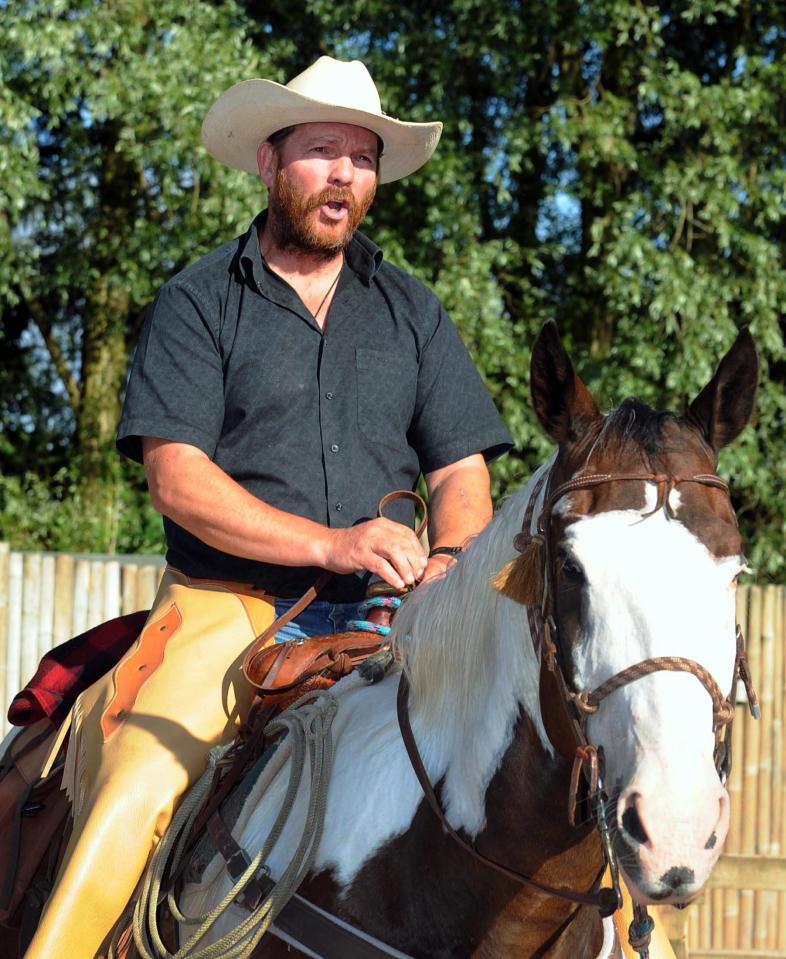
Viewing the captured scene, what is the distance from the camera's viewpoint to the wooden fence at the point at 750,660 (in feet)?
25.9

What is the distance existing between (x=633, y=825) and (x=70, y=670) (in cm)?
206

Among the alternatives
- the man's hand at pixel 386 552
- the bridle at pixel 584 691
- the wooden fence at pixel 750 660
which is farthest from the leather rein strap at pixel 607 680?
the wooden fence at pixel 750 660

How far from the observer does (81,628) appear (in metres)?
8.45

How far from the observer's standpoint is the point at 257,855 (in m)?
2.49

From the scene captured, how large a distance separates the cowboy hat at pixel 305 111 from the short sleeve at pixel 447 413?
517 millimetres

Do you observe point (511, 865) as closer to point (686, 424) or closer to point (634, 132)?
point (686, 424)

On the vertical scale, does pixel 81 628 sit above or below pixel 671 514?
below

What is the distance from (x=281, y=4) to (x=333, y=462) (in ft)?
32.4

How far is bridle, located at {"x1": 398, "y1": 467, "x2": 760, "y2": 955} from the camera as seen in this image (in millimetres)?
1837

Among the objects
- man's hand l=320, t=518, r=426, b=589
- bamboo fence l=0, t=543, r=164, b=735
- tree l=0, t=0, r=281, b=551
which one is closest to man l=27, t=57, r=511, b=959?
man's hand l=320, t=518, r=426, b=589

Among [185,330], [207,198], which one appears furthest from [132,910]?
[207,198]

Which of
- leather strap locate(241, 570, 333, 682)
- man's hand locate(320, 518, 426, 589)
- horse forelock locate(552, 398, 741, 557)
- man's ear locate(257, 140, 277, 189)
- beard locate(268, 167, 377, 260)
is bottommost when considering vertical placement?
leather strap locate(241, 570, 333, 682)

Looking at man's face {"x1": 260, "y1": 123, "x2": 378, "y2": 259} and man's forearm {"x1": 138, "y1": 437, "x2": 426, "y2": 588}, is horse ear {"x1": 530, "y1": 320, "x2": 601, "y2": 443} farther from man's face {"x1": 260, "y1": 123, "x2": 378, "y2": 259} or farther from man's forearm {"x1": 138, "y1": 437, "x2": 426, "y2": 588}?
man's face {"x1": 260, "y1": 123, "x2": 378, "y2": 259}

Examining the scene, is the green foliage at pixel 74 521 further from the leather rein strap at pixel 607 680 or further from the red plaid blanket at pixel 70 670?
the leather rein strap at pixel 607 680
